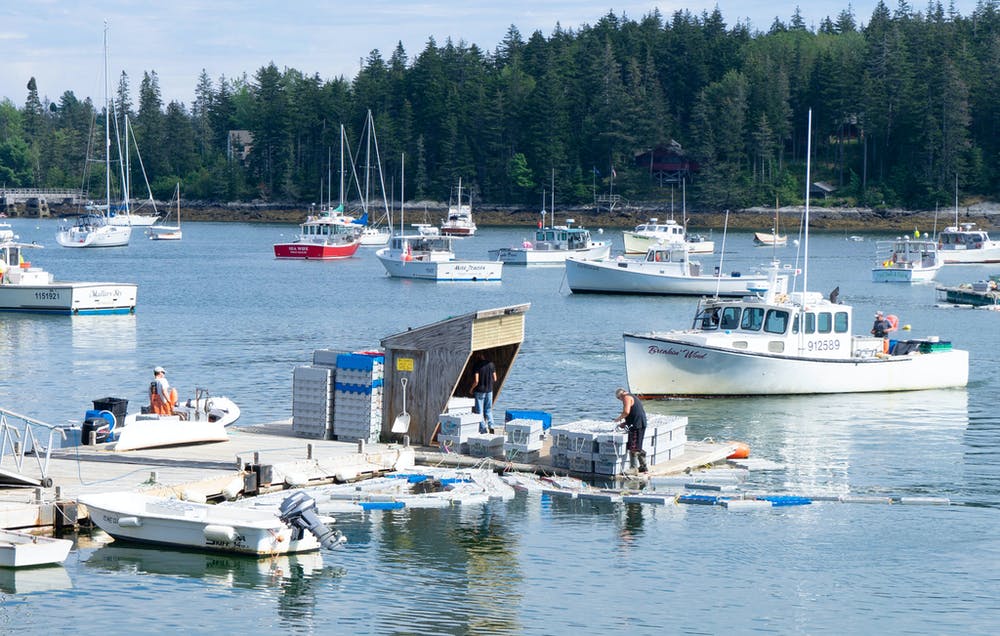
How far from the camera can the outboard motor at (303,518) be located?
758 inches

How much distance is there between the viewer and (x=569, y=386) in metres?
39.1

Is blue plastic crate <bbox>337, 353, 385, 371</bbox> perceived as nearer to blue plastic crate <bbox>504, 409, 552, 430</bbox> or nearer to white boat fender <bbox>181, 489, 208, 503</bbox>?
blue plastic crate <bbox>504, 409, 552, 430</bbox>

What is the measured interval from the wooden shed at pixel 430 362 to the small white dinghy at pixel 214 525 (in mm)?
5085

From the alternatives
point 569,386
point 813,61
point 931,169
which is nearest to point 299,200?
point 813,61

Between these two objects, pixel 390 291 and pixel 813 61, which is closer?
pixel 390 291

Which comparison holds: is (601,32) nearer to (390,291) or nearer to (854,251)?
(854,251)

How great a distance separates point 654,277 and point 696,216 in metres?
86.0

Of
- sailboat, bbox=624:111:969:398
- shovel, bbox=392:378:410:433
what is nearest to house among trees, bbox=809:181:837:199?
sailboat, bbox=624:111:969:398

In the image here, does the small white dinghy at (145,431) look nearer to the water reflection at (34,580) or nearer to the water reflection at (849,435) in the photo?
the water reflection at (34,580)

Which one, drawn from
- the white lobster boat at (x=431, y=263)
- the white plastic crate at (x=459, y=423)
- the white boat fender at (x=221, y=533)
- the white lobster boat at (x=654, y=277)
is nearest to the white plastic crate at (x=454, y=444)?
the white plastic crate at (x=459, y=423)

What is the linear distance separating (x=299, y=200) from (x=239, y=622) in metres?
164

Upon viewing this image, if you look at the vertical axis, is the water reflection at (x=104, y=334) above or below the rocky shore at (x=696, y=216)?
below

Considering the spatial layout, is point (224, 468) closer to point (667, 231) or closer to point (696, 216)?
point (667, 231)

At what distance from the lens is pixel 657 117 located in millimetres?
164875
